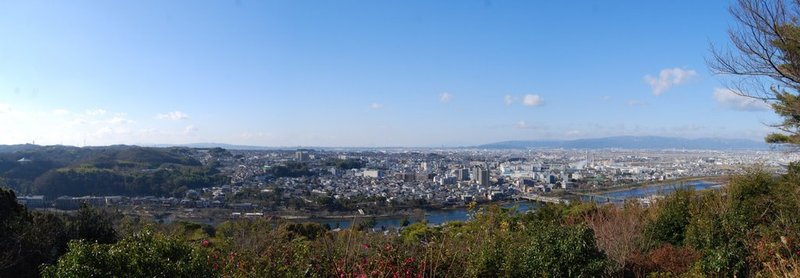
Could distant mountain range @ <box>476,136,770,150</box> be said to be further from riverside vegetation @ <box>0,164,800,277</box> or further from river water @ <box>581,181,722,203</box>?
riverside vegetation @ <box>0,164,800,277</box>

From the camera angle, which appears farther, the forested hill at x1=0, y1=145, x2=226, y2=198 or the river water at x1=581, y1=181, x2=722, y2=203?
the forested hill at x1=0, y1=145, x2=226, y2=198

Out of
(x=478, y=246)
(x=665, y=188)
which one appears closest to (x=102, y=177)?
(x=665, y=188)

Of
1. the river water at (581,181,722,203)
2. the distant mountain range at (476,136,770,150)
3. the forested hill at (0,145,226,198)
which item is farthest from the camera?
the distant mountain range at (476,136,770,150)

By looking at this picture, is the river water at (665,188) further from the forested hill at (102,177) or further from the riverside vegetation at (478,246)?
the forested hill at (102,177)

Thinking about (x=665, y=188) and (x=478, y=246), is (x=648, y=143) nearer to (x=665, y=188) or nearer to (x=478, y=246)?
(x=665, y=188)

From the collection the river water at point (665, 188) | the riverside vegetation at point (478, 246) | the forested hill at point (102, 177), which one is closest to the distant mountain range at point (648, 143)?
the river water at point (665, 188)

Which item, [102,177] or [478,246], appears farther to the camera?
[102,177]

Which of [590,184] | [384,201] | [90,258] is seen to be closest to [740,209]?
[90,258]

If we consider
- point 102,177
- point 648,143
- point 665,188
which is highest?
point 648,143

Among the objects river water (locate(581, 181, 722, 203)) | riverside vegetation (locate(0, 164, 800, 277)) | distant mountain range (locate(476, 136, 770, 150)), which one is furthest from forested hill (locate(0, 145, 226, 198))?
distant mountain range (locate(476, 136, 770, 150))

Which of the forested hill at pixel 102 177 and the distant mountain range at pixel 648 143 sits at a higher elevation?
the distant mountain range at pixel 648 143

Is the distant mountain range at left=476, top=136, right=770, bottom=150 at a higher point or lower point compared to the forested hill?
higher

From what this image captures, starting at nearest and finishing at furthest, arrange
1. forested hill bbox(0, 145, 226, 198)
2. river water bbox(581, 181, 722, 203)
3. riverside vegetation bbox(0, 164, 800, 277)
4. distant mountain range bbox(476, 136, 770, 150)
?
riverside vegetation bbox(0, 164, 800, 277)
river water bbox(581, 181, 722, 203)
forested hill bbox(0, 145, 226, 198)
distant mountain range bbox(476, 136, 770, 150)
